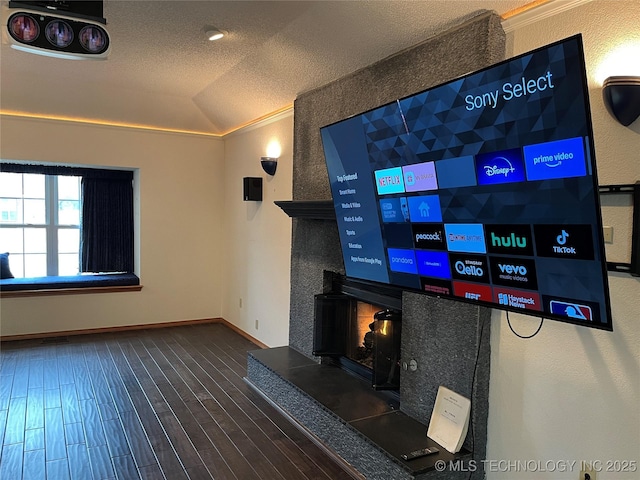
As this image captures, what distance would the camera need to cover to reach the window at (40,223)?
566 centimetres

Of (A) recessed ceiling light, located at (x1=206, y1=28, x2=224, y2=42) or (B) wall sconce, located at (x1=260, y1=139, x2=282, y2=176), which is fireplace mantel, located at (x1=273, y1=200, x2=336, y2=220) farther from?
(A) recessed ceiling light, located at (x1=206, y1=28, x2=224, y2=42)

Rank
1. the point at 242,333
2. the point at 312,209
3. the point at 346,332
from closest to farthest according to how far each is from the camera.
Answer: the point at 312,209, the point at 346,332, the point at 242,333

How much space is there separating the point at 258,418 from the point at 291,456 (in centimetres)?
56

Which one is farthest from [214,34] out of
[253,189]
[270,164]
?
[253,189]

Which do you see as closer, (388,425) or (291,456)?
(388,425)

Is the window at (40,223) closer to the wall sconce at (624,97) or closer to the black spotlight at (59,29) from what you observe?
the black spotlight at (59,29)

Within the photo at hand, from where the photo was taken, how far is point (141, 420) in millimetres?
3268

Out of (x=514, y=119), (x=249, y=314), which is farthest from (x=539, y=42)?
(x=249, y=314)

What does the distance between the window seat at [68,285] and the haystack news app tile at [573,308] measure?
16.5 ft

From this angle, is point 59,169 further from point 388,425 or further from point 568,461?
point 568,461

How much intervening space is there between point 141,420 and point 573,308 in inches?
111

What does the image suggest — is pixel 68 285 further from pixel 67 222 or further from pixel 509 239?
pixel 509 239

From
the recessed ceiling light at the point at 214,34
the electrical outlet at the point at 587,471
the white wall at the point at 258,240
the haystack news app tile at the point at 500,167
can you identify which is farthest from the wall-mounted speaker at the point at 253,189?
the electrical outlet at the point at 587,471

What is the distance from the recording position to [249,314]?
5363 millimetres
